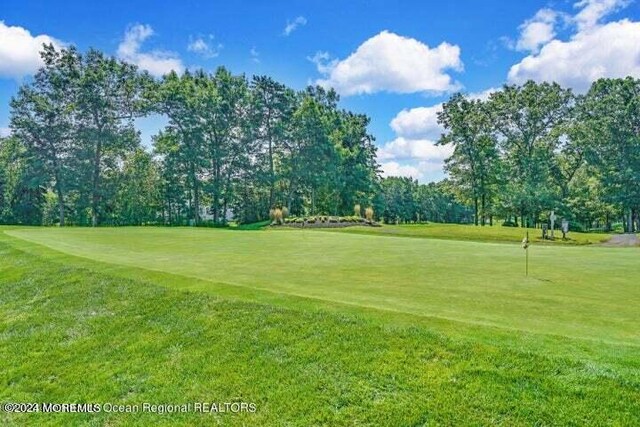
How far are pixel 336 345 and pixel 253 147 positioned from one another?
164 ft

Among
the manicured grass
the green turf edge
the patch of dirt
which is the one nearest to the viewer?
the green turf edge

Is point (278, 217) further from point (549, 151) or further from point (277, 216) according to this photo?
point (549, 151)

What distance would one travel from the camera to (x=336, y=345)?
5531 millimetres

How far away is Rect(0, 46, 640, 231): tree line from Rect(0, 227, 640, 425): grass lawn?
1658 inches

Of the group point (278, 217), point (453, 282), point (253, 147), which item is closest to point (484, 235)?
point (278, 217)

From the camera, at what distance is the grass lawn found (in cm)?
434

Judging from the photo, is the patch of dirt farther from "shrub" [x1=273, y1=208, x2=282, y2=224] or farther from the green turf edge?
the green turf edge

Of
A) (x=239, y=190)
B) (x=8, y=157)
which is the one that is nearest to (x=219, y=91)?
(x=239, y=190)

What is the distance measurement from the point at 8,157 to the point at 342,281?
57470mm

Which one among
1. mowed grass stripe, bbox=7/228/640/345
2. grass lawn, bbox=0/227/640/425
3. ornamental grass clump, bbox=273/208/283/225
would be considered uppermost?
ornamental grass clump, bbox=273/208/283/225

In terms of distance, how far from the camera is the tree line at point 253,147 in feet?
152

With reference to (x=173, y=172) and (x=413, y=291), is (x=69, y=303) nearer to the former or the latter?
(x=413, y=291)

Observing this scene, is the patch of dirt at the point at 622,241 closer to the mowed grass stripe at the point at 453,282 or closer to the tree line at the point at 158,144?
the mowed grass stripe at the point at 453,282

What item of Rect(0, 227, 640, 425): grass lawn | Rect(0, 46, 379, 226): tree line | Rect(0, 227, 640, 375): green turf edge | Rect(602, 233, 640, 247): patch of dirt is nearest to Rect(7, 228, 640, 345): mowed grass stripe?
Rect(0, 227, 640, 425): grass lawn
